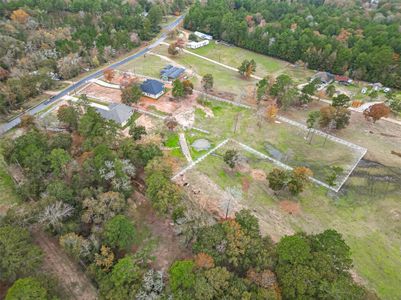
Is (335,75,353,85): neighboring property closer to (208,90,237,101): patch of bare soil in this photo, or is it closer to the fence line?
(208,90,237,101): patch of bare soil

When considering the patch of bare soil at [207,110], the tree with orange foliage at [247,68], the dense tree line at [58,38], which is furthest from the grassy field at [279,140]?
the dense tree line at [58,38]

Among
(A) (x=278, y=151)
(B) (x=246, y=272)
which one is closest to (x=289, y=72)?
(A) (x=278, y=151)

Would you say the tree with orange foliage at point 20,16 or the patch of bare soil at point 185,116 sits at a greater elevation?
the tree with orange foliage at point 20,16

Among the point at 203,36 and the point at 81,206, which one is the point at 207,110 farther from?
the point at 203,36

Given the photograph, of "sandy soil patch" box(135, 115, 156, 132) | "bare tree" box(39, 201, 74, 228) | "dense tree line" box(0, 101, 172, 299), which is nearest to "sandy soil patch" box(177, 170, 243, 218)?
"dense tree line" box(0, 101, 172, 299)

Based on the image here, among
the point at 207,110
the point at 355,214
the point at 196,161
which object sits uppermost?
the point at 355,214

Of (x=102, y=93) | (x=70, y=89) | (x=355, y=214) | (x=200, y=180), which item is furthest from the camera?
(x=70, y=89)

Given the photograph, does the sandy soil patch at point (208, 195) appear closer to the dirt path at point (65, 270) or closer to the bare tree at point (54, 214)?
the bare tree at point (54, 214)

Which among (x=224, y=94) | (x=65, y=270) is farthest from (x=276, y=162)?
(x=65, y=270)
